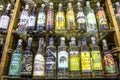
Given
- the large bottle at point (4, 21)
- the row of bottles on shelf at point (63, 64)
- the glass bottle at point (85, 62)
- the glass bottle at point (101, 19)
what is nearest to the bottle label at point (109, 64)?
the row of bottles on shelf at point (63, 64)

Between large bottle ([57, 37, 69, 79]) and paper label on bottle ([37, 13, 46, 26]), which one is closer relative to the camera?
large bottle ([57, 37, 69, 79])

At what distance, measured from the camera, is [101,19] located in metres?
1.41

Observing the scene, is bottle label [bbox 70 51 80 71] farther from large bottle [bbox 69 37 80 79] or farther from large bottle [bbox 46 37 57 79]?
large bottle [bbox 46 37 57 79]

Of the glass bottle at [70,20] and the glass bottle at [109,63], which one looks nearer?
the glass bottle at [109,63]

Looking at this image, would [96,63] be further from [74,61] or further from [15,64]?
[15,64]

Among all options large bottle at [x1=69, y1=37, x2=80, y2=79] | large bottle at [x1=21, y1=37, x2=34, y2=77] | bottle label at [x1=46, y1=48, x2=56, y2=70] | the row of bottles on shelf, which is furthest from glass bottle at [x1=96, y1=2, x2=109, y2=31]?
large bottle at [x1=21, y1=37, x2=34, y2=77]

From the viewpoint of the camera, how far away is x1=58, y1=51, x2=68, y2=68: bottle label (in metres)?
1.18

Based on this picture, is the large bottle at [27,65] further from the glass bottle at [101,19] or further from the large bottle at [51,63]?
the glass bottle at [101,19]

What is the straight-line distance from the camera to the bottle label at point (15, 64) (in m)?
1.18

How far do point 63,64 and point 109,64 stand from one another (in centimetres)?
31

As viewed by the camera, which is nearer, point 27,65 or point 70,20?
point 27,65

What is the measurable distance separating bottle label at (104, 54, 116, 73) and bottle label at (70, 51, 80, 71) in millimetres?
193

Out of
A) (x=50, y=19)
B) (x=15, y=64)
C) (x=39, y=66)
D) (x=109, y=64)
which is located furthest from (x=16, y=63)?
(x=109, y=64)

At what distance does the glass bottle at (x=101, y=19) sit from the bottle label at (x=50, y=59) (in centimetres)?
41
